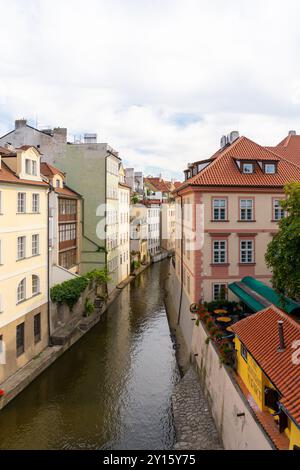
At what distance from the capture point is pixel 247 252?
25922 mm

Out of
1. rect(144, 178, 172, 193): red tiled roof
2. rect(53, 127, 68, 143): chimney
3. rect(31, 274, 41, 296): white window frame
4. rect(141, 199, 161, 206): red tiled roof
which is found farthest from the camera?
rect(144, 178, 172, 193): red tiled roof

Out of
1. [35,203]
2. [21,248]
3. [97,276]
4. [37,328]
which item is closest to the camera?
[21,248]

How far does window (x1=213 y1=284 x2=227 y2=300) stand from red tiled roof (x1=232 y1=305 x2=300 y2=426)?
9562mm

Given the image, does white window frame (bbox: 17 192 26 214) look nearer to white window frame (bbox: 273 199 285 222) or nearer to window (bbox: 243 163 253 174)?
window (bbox: 243 163 253 174)

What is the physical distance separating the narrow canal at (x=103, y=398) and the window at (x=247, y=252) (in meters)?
8.57

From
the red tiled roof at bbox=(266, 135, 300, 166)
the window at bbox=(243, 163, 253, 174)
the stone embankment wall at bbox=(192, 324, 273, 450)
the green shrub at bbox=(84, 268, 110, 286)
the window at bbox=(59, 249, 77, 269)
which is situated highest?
the red tiled roof at bbox=(266, 135, 300, 166)

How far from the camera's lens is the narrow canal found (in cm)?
1652

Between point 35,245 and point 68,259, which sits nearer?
point 35,245

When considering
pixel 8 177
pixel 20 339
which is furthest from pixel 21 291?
pixel 8 177

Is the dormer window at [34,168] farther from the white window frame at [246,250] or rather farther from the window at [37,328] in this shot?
the white window frame at [246,250]

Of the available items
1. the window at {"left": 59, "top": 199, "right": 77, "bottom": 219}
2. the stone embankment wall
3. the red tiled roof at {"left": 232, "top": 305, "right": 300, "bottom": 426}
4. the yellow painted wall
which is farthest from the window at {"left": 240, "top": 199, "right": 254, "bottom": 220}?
the yellow painted wall

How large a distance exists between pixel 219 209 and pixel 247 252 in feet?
12.0

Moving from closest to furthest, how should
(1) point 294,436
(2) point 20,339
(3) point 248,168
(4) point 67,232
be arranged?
(1) point 294,436 → (2) point 20,339 → (3) point 248,168 → (4) point 67,232

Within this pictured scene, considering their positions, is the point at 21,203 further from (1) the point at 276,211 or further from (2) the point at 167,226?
(2) the point at 167,226
